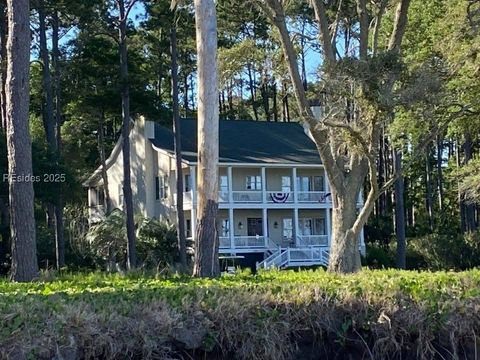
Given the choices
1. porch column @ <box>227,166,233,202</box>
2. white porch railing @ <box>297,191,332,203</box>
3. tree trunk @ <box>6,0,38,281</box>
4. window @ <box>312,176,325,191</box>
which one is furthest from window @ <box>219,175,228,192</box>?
tree trunk @ <box>6,0,38,281</box>

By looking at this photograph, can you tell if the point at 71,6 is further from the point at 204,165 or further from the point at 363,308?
the point at 363,308

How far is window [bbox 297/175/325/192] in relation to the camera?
42.7 meters

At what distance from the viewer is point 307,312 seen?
9.55 m

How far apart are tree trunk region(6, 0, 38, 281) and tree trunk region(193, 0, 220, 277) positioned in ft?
11.4

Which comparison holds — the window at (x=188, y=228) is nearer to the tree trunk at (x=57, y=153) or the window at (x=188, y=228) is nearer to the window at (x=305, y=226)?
the window at (x=305, y=226)

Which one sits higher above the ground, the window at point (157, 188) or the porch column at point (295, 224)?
the window at point (157, 188)

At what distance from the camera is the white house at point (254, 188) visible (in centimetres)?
3925

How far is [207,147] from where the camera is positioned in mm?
13633

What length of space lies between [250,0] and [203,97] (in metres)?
5.14

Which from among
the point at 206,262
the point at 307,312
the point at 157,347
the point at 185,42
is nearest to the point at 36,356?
the point at 157,347

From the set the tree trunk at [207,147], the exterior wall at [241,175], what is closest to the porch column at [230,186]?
the exterior wall at [241,175]

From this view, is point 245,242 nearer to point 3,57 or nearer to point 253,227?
point 253,227

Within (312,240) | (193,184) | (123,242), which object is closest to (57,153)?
(123,242)

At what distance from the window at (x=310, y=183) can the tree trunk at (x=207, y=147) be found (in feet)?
95.2
